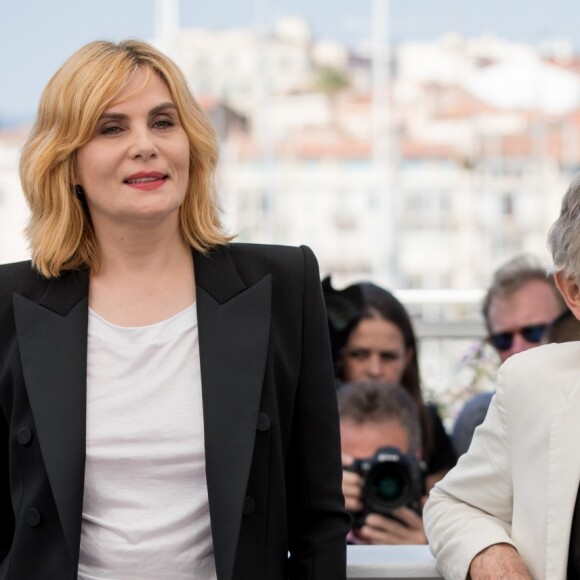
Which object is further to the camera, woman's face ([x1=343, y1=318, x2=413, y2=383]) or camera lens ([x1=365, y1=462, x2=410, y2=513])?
woman's face ([x1=343, y1=318, x2=413, y2=383])

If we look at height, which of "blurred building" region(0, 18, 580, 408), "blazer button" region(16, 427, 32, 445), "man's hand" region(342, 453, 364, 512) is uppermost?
"blurred building" region(0, 18, 580, 408)

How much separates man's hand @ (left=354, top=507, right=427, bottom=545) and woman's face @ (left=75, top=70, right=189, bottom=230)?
3.09 ft

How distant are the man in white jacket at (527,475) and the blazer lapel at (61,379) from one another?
55cm

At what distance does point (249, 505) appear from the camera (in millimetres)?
1933

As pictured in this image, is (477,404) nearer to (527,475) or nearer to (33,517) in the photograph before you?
(527,475)

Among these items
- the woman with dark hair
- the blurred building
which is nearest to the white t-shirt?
the woman with dark hair

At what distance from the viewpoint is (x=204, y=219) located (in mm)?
2113

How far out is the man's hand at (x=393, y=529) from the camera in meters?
2.66

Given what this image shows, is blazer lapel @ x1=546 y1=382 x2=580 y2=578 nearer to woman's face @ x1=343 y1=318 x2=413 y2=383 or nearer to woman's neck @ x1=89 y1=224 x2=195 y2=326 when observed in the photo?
woman's neck @ x1=89 y1=224 x2=195 y2=326

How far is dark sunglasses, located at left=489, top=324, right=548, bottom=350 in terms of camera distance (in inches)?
153

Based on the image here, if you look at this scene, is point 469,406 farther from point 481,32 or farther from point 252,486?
point 481,32

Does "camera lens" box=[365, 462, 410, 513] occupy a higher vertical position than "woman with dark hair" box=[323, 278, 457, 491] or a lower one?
lower

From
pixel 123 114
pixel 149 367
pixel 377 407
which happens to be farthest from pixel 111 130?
pixel 377 407

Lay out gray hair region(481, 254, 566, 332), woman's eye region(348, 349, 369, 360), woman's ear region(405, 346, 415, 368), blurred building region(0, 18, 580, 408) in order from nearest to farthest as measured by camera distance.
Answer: woman's eye region(348, 349, 369, 360) < woman's ear region(405, 346, 415, 368) < gray hair region(481, 254, 566, 332) < blurred building region(0, 18, 580, 408)
